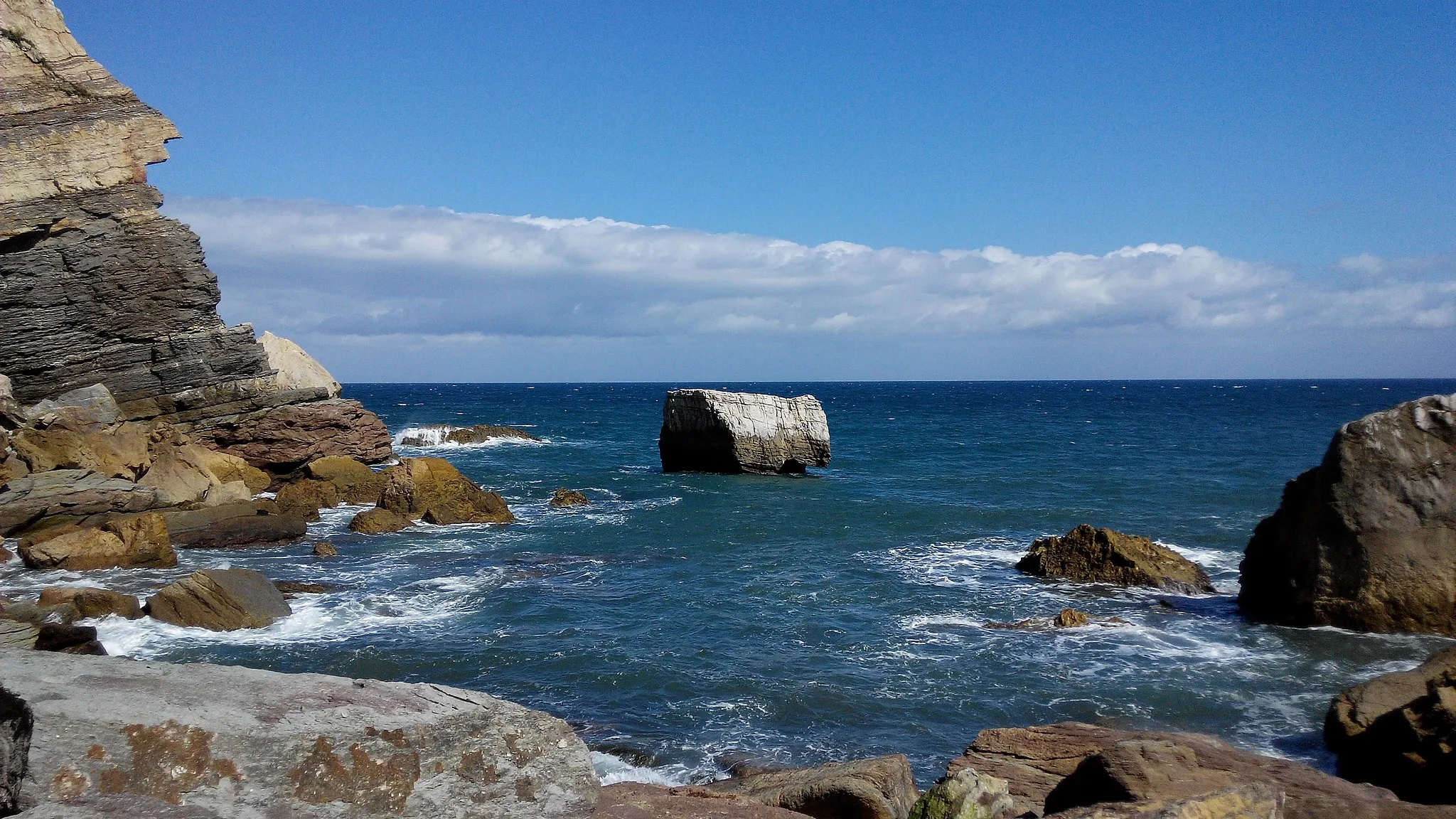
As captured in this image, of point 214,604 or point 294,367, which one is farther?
point 294,367

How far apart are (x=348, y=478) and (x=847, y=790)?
926 inches

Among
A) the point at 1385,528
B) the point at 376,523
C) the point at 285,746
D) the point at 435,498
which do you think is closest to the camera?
the point at 285,746

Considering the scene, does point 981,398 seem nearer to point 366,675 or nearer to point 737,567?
point 737,567

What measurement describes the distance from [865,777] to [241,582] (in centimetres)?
1091

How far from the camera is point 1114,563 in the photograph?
685 inches

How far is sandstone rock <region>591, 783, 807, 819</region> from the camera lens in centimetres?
557

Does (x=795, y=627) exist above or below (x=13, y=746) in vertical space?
below

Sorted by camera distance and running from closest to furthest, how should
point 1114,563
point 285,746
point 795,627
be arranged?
point 285,746 → point 795,627 → point 1114,563

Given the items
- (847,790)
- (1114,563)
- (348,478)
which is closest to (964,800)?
(847,790)

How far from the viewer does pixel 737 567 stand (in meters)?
19.1

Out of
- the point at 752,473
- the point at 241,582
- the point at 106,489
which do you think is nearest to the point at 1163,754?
the point at 241,582

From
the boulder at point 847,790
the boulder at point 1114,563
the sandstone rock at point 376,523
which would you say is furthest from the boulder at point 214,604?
the boulder at point 1114,563

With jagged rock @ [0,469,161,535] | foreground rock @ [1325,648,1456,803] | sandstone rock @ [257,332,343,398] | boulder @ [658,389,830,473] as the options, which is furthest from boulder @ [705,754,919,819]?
sandstone rock @ [257,332,343,398]

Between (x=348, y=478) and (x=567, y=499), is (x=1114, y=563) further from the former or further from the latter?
(x=348, y=478)
